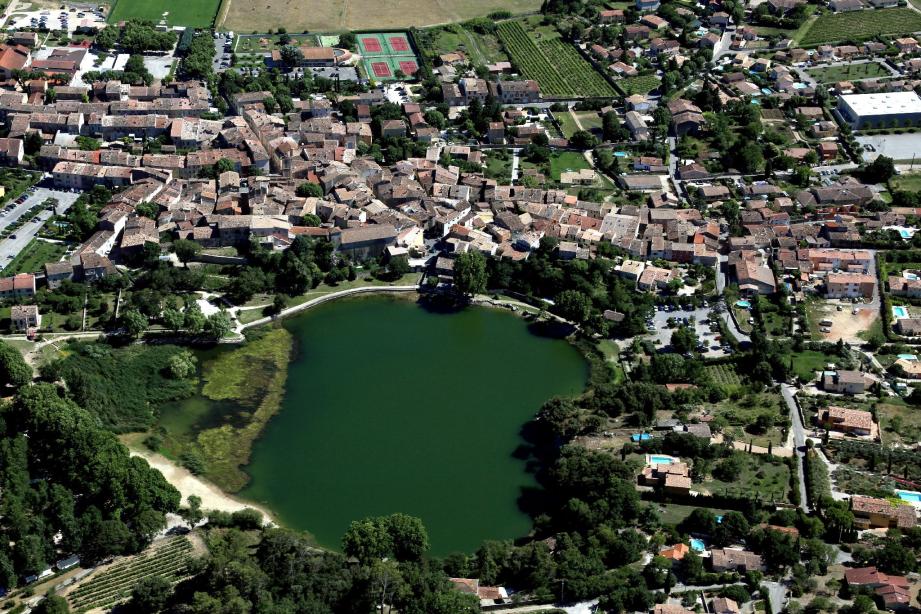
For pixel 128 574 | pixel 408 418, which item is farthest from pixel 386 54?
pixel 128 574

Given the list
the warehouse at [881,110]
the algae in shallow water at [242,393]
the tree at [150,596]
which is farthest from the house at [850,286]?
the tree at [150,596]

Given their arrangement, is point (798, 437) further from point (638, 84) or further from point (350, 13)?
point (350, 13)

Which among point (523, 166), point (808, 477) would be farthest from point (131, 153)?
point (808, 477)

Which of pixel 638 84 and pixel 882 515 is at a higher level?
pixel 638 84

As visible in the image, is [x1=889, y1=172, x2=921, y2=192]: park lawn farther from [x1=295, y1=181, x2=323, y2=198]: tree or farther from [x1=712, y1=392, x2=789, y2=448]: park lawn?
[x1=295, y1=181, x2=323, y2=198]: tree

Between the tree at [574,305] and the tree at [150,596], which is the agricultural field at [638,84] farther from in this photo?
the tree at [150,596]

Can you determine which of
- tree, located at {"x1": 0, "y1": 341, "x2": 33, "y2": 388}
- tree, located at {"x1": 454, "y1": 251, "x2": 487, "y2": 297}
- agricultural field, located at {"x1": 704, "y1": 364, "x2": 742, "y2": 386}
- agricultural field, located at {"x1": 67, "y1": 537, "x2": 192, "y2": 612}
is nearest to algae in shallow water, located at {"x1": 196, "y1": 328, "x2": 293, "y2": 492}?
agricultural field, located at {"x1": 67, "y1": 537, "x2": 192, "y2": 612}
